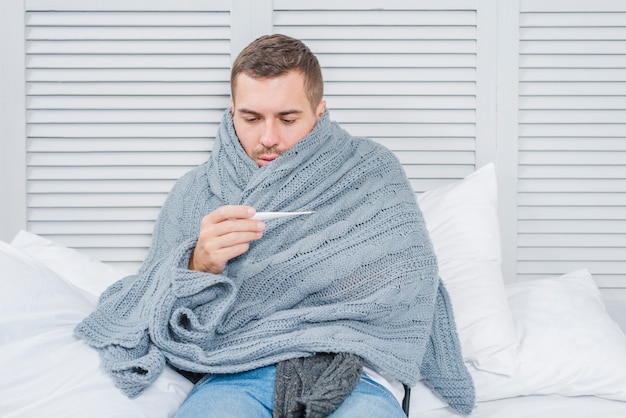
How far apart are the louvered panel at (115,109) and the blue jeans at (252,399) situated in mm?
890

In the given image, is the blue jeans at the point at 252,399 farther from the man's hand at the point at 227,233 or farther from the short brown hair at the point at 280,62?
the short brown hair at the point at 280,62

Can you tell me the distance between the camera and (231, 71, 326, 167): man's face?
63.6 inches

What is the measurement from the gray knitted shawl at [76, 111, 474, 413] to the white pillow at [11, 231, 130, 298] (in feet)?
0.90

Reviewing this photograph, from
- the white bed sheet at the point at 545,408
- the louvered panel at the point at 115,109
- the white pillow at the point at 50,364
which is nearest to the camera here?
the white pillow at the point at 50,364

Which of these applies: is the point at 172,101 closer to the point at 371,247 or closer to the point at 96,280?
the point at 96,280

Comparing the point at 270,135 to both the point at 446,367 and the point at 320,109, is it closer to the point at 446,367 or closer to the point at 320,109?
the point at 320,109

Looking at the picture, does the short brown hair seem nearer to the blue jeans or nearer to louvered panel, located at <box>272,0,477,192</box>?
louvered panel, located at <box>272,0,477,192</box>

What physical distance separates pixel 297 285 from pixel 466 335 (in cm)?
48

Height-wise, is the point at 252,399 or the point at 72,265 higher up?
the point at 72,265

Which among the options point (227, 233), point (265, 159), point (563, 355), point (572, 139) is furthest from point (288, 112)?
point (572, 139)

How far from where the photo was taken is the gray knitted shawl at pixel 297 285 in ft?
4.68

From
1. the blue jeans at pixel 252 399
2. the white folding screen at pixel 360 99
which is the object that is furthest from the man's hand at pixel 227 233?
the white folding screen at pixel 360 99

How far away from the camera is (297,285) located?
1.54 meters

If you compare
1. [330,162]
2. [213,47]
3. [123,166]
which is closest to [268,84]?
[330,162]
